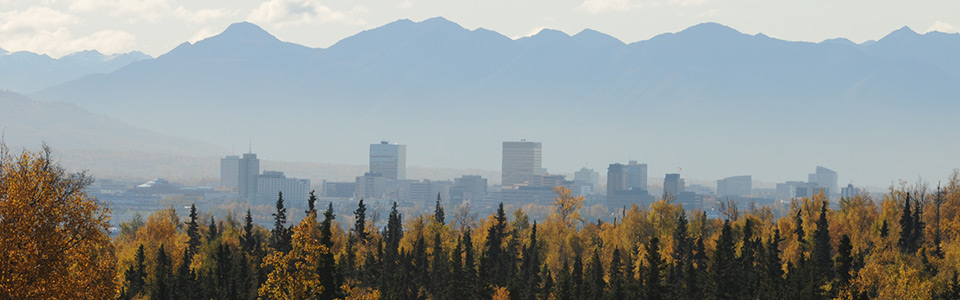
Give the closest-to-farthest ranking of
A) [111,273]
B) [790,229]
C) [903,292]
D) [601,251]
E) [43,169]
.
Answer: [43,169]
[111,273]
[903,292]
[790,229]
[601,251]

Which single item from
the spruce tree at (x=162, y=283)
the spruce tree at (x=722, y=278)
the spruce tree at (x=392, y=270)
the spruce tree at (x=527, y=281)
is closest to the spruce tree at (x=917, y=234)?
the spruce tree at (x=722, y=278)

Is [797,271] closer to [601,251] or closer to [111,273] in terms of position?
[601,251]

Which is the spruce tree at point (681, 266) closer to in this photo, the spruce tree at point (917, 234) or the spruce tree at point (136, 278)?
the spruce tree at point (917, 234)

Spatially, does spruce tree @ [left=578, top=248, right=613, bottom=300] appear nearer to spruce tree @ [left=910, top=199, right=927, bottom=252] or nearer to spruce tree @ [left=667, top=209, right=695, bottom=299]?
spruce tree @ [left=667, top=209, right=695, bottom=299]

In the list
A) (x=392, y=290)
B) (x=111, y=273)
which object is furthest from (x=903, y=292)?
(x=111, y=273)

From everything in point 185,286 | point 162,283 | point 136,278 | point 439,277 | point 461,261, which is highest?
point 461,261

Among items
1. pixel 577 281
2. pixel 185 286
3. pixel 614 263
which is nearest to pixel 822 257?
pixel 614 263

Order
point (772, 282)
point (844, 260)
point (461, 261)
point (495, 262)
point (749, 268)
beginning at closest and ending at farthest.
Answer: point (844, 260), point (772, 282), point (749, 268), point (461, 261), point (495, 262)

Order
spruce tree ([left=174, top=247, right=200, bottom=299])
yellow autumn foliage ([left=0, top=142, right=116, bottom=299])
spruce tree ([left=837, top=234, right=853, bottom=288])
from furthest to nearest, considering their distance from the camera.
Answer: spruce tree ([left=174, top=247, right=200, bottom=299])
spruce tree ([left=837, top=234, right=853, bottom=288])
yellow autumn foliage ([left=0, top=142, right=116, bottom=299])

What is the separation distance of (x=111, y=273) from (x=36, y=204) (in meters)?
6.35

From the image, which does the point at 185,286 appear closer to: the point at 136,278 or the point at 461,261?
the point at 136,278

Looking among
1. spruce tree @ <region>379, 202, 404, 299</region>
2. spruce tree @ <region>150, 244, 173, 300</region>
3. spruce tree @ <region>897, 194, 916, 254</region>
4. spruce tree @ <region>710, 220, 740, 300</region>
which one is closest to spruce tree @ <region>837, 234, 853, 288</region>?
spruce tree @ <region>710, 220, 740, 300</region>

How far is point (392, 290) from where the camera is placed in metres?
129

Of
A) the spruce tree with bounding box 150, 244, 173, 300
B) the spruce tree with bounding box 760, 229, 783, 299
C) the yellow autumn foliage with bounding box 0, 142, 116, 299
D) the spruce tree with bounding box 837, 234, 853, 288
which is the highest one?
the yellow autumn foliage with bounding box 0, 142, 116, 299
